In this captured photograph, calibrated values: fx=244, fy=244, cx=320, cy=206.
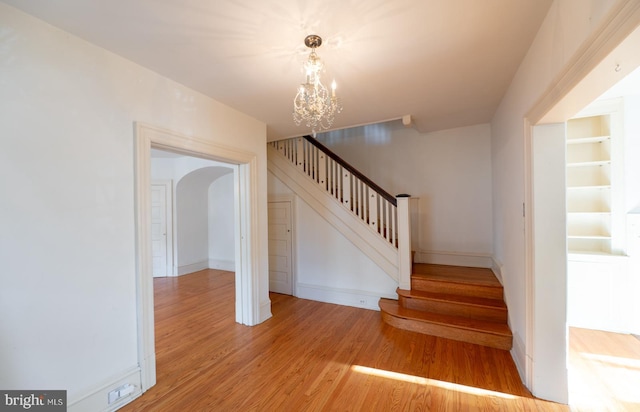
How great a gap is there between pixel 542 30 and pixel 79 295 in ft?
11.9

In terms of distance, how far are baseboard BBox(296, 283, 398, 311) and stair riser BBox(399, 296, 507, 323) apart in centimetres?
37

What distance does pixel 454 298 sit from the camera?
122 inches

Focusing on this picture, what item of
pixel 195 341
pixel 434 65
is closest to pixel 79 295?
pixel 195 341

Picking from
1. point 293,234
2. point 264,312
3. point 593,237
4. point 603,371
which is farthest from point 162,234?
point 593,237

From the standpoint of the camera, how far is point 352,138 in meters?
4.98

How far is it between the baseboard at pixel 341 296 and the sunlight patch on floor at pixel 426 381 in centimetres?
143

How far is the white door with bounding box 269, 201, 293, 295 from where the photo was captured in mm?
4320

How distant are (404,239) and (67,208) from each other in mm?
3394

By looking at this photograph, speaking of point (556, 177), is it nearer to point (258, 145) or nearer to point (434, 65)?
point (434, 65)

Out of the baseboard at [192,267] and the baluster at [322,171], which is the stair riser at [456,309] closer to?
the baluster at [322,171]

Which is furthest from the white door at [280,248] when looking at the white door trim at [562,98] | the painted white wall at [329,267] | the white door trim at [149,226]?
the white door trim at [562,98]

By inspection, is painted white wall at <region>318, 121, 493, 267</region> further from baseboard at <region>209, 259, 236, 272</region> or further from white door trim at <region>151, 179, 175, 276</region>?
white door trim at <region>151, 179, 175, 276</region>

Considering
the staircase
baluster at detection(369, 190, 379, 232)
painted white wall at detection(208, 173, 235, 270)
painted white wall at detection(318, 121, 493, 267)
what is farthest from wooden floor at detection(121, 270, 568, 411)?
painted white wall at detection(208, 173, 235, 270)

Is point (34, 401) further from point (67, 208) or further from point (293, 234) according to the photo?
point (293, 234)
